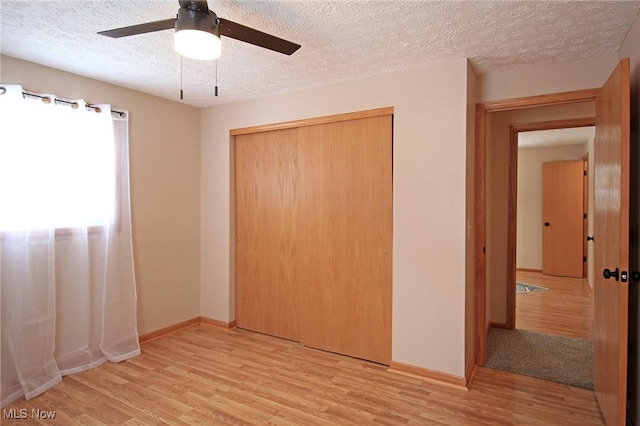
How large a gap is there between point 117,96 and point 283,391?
9.55 feet

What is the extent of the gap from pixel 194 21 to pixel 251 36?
29 cm

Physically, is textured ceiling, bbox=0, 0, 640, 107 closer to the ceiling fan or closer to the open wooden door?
the ceiling fan

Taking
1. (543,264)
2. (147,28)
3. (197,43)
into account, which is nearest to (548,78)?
(197,43)

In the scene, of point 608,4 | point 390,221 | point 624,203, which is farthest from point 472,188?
point 608,4

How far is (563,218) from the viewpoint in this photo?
6.47m

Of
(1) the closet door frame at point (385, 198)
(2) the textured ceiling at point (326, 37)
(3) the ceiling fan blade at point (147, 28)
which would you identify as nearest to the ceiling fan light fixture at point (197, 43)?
(3) the ceiling fan blade at point (147, 28)

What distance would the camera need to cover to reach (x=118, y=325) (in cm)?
310

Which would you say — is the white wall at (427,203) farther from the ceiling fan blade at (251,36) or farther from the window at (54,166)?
the window at (54,166)

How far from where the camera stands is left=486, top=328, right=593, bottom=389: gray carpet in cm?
276

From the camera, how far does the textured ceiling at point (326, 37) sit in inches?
74.1

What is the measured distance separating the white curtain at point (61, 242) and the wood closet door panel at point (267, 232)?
109 centimetres

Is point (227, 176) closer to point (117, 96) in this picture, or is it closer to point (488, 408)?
point (117, 96)

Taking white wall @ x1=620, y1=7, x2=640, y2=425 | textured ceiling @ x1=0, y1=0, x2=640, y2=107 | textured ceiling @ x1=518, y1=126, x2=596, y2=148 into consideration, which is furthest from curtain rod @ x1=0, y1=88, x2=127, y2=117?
textured ceiling @ x1=518, y1=126, x2=596, y2=148
